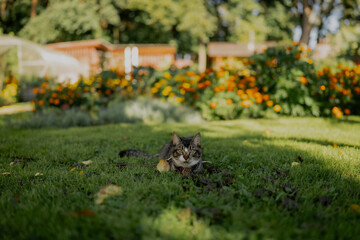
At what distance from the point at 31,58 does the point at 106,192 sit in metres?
15.2

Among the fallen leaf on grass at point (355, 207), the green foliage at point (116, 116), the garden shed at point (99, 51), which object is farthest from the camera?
the garden shed at point (99, 51)

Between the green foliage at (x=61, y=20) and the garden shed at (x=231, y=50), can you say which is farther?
the garden shed at (x=231, y=50)

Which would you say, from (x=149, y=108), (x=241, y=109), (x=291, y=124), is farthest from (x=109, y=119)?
(x=291, y=124)

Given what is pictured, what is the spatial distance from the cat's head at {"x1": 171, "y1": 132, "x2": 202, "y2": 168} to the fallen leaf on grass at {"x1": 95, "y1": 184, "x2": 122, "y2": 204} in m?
0.78

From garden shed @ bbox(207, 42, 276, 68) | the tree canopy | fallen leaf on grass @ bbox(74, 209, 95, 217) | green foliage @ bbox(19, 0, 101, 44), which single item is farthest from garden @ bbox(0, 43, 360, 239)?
garden shed @ bbox(207, 42, 276, 68)

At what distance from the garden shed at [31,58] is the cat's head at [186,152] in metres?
11.3

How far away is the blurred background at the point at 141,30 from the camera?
14719 mm

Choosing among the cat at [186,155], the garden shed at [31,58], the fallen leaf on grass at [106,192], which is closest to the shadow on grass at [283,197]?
the cat at [186,155]

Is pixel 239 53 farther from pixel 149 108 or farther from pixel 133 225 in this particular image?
pixel 133 225

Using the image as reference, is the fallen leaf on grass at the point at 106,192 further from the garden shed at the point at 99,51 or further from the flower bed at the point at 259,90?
the garden shed at the point at 99,51

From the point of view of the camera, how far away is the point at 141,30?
2981 centimetres

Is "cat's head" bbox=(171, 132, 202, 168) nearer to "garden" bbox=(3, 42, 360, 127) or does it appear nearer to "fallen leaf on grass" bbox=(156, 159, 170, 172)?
"fallen leaf on grass" bbox=(156, 159, 170, 172)

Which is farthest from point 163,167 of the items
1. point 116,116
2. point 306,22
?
point 306,22

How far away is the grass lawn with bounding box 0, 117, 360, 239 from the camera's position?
166cm
